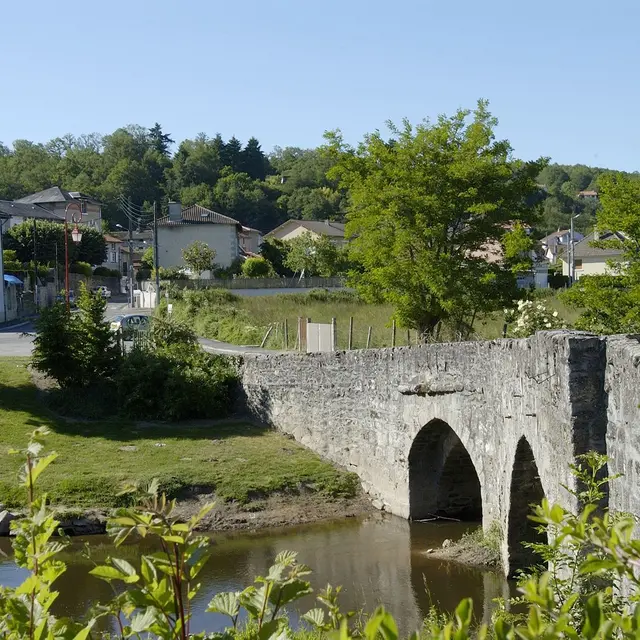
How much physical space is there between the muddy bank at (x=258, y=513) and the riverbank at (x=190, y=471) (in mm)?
17

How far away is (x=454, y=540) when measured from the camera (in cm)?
1412

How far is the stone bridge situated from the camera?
8.40 m

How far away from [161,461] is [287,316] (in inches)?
687

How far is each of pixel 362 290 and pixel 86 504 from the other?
846 centimetres

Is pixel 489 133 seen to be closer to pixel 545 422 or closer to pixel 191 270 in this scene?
pixel 545 422

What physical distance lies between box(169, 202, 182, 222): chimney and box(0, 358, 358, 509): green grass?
39.0m

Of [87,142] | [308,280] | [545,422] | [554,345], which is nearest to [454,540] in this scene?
[545,422]

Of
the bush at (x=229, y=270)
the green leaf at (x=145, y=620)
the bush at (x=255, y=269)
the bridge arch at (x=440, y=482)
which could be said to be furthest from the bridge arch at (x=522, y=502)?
the bush at (x=229, y=270)

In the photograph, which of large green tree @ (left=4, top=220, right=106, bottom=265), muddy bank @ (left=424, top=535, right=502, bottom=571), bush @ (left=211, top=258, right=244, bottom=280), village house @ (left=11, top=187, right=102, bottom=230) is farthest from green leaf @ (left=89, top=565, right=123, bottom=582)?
village house @ (left=11, top=187, right=102, bottom=230)

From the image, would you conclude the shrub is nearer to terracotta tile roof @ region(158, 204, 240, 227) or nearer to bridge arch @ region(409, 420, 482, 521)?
terracotta tile roof @ region(158, 204, 240, 227)

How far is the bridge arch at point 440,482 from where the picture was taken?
15.1 meters

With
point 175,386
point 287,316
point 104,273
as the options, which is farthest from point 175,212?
point 175,386

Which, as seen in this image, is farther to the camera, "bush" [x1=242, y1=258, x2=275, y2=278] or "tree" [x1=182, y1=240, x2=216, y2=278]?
"tree" [x1=182, y1=240, x2=216, y2=278]

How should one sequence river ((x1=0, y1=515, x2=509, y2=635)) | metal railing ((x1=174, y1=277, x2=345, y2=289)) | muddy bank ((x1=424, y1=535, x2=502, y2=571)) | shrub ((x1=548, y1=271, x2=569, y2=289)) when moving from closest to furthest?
river ((x1=0, y1=515, x2=509, y2=635)) → muddy bank ((x1=424, y1=535, x2=502, y2=571)) → metal railing ((x1=174, y1=277, x2=345, y2=289)) → shrub ((x1=548, y1=271, x2=569, y2=289))
